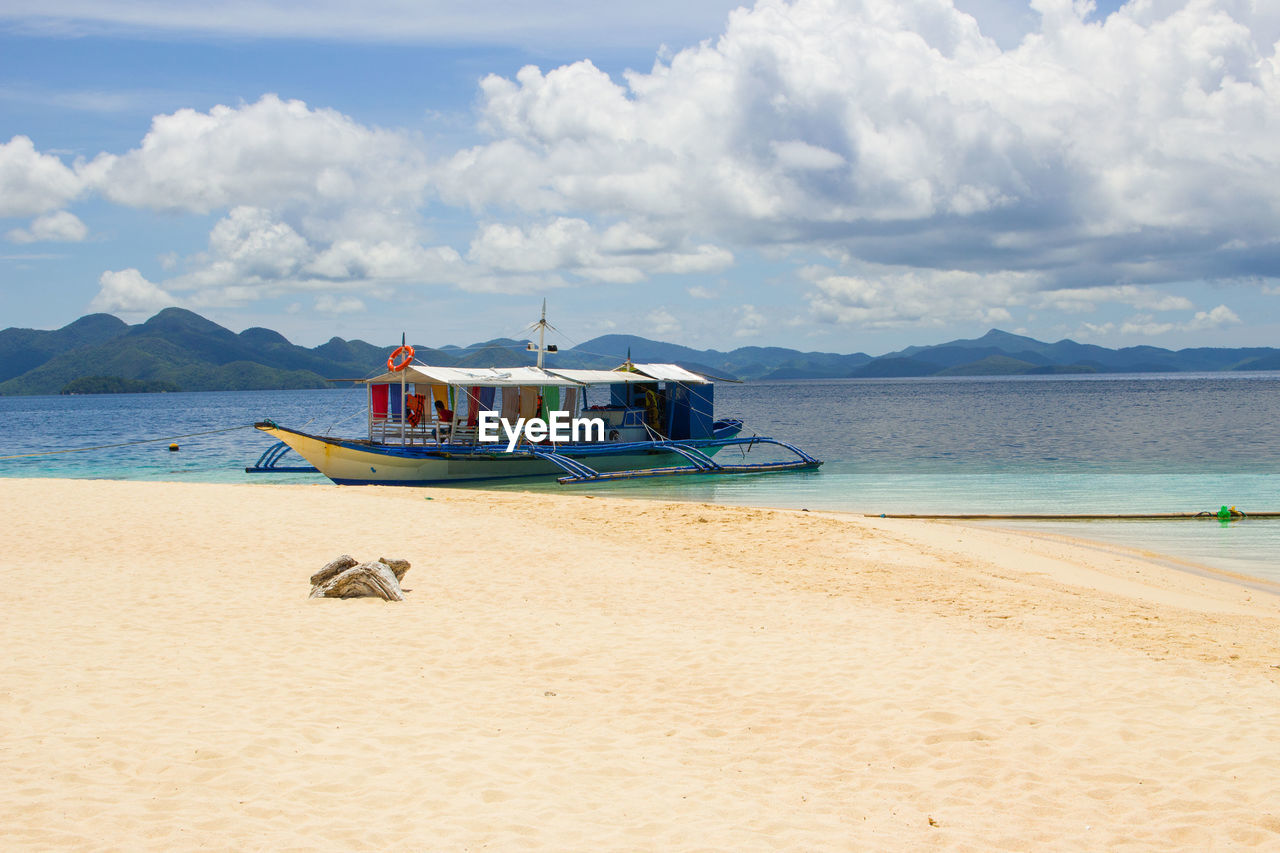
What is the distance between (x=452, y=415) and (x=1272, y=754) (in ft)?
79.5

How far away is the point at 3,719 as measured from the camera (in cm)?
600

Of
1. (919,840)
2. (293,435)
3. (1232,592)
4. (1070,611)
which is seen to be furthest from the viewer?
(293,435)

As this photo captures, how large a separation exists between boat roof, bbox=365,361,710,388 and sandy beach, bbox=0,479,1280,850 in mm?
13453

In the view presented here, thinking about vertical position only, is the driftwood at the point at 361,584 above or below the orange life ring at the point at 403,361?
below

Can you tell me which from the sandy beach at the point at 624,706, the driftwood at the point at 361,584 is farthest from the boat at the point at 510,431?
the driftwood at the point at 361,584

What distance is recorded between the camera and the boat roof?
2645 centimetres

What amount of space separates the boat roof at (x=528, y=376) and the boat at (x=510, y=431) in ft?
0.14

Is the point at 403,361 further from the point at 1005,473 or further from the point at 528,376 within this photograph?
the point at 1005,473

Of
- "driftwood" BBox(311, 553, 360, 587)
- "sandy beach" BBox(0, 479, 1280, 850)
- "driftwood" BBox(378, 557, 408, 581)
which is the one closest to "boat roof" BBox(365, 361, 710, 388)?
"sandy beach" BBox(0, 479, 1280, 850)

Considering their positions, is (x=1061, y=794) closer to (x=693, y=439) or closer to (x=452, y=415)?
(x=452, y=415)

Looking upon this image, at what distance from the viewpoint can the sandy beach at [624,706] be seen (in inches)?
196

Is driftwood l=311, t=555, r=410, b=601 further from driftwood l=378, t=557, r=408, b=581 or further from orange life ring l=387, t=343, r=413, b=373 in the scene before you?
orange life ring l=387, t=343, r=413, b=373

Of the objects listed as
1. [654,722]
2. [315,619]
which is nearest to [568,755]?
[654,722]

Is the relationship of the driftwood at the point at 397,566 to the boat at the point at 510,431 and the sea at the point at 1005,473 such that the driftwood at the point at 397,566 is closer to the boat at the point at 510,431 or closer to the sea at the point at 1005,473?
the sea at the point at 1005,473
